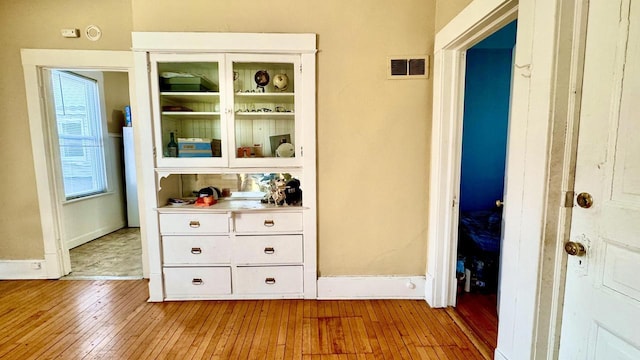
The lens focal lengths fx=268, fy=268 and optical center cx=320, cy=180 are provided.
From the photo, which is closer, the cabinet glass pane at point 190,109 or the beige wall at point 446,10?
the beige wall at point 446,10

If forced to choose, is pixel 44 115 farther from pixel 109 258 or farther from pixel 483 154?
pixel 483 154

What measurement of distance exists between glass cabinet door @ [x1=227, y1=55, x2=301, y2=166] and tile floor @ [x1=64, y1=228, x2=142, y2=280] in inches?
72.7

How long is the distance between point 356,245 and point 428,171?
88cm

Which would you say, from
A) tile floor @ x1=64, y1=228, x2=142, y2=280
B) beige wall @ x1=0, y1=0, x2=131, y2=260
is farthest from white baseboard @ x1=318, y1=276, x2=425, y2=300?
beige wall @ x1=0, y1=0, x2=131, y2=260

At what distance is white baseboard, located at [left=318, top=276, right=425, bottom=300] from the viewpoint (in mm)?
2322

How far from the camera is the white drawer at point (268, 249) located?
2.26 metres

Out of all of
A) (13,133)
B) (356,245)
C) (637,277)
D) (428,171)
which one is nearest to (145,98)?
(13,133)

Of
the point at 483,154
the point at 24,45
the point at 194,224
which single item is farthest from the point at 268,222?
the point at 24,45

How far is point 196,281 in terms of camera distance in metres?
2.28

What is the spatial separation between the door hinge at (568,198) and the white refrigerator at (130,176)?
4.78m

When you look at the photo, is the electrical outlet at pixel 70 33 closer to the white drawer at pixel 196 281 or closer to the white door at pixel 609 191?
the white drawer at pixel 196 281

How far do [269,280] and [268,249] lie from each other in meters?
0.27

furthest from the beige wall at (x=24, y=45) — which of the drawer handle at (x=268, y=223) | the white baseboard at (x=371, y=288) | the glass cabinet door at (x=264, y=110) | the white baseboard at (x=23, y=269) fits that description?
the white baseboard at (x=371, y=288)

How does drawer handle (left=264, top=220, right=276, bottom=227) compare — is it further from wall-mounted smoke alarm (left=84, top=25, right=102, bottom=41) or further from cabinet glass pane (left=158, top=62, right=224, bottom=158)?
wall-mounted smoke alarm (left=84, top=25, right=102, bottom=41)
